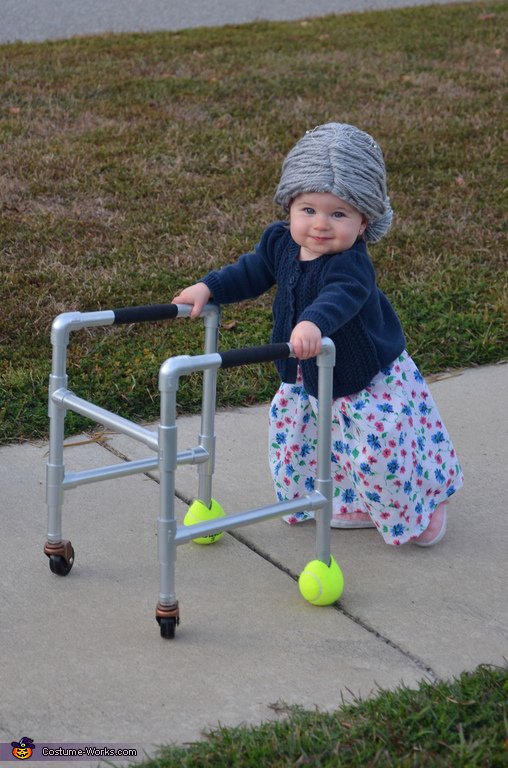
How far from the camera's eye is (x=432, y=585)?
3119mm

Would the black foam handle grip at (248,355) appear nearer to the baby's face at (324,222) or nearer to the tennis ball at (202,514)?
the baby's face at (324,222)

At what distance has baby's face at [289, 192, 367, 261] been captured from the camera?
305cm

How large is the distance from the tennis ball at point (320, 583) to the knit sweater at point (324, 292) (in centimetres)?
52

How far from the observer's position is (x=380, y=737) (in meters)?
2.41

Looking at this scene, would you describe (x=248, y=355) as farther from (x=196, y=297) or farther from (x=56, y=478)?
(x=56, y=478)

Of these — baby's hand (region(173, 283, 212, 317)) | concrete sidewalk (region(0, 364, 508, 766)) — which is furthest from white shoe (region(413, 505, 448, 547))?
baby's hand (region(173, 283, 212, 317))

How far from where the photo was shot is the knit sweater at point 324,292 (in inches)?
121

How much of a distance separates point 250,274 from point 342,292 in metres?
0.39

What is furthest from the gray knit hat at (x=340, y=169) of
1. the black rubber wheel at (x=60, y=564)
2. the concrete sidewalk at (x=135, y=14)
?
the concrete sidewalk at (x=135, y=14)

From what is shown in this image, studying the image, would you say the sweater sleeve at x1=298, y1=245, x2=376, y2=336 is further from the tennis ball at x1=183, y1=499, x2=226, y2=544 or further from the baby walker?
the tennis ball at x1=183, y1=499, x2=226, y2=544

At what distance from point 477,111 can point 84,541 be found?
5.12m

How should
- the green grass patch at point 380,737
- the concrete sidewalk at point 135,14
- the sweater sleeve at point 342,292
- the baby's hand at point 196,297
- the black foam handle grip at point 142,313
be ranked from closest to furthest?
the green grass patch at point 380,737
the sweater sleeve at point 342,292
the black foam handle grip at point 142,313
the baby's hand at point 196,297
the concrete sidewalk at point 135,14

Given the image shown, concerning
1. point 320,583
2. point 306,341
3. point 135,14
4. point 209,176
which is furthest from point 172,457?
point 135,14

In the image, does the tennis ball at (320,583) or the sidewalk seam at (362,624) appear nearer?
the sidewalk seam at (362,624)
